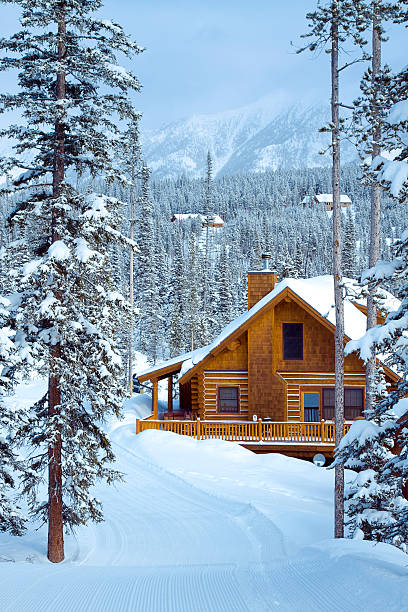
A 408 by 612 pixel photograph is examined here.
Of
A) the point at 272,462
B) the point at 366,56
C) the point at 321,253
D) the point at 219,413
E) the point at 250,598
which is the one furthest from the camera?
the point at 321,253

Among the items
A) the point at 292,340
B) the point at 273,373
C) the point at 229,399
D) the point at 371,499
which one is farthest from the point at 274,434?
the point at 371,499

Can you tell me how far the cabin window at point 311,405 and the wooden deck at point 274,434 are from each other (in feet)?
4.38

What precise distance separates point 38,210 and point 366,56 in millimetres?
8425

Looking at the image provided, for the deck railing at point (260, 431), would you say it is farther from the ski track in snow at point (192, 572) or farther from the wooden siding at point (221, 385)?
the ski track in snow at point (192, 572)

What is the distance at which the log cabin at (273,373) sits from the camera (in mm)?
23250

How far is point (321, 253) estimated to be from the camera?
15175cm

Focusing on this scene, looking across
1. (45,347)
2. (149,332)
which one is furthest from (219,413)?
(149,332)

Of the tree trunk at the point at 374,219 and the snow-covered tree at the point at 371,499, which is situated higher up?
the tree trunk at the point at 374,219

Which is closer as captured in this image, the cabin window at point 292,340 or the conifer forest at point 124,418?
the conifer forest at point 124,418

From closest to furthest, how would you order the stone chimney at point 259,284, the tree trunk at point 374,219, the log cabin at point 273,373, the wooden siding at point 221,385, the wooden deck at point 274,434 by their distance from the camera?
the tree trunk at point 374,219 < the wooden deck at point 274,434 < the log cabin at point 273,373 < the wooden siding at point 221,385 < the stone chimney at point 259,284

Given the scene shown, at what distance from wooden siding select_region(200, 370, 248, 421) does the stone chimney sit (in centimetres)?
393

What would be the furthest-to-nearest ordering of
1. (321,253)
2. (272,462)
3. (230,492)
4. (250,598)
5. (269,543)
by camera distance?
1. (321,253)
2. (272,462)
3. (230,492)
4. (269,543)
5. (250,598)

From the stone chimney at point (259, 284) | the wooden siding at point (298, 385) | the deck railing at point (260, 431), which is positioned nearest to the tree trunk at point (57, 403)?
the deck railing at point (260, 431)

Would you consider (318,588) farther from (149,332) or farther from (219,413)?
(149,332)
